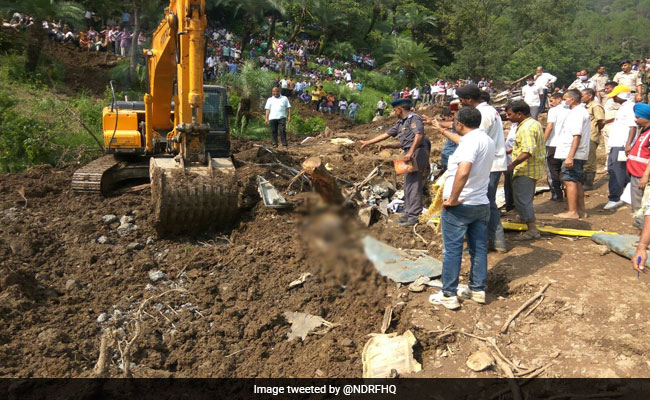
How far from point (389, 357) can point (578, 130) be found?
15.5ft

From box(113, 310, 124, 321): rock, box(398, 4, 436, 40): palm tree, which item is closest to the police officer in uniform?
box(113, 310, 124, 321): rock

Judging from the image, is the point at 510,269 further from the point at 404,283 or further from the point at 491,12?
the point at 491,12

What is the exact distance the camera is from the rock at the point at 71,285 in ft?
20.1

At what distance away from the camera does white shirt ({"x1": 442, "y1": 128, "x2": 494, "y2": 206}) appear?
4.78 m

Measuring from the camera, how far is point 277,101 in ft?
45.2

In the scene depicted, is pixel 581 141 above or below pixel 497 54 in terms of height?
below

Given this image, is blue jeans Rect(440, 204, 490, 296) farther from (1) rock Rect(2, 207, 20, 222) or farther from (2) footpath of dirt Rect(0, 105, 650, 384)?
(1) rock Rect(2, 207, 20, 222)

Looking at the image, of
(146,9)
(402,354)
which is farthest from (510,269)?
(146,9)

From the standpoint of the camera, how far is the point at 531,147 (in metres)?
6.41

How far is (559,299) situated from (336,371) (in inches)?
88.8

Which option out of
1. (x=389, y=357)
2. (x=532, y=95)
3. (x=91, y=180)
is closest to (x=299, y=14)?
(x=532, y=95)

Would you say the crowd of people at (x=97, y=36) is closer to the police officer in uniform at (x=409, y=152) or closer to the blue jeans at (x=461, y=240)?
the police officer in uniform at (x=409, y=152)

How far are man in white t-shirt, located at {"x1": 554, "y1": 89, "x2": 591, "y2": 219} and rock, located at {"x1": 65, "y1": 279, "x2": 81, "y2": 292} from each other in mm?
6595

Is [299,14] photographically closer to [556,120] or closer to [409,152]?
[556,120]
